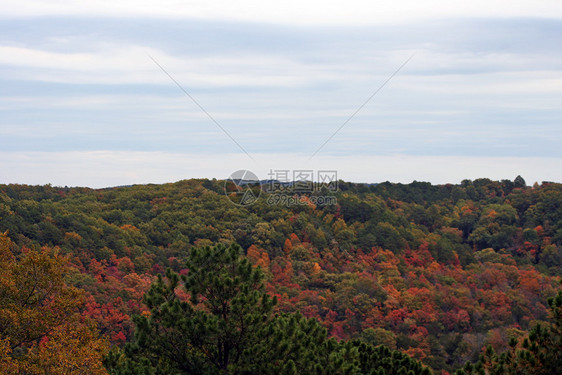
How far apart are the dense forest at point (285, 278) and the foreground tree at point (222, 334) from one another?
48mm

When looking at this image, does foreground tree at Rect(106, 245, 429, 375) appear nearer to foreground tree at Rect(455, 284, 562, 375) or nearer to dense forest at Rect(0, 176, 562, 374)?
dense forest at Rect(0, 176, 562, 374)

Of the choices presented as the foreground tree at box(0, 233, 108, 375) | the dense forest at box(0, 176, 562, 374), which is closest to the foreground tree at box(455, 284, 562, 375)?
the dense forest at box(0, 176, 562, 374)

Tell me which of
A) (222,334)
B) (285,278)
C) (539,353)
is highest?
(539,353)

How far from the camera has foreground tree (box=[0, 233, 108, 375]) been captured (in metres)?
15.9

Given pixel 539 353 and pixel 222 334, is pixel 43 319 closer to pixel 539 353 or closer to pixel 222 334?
pixel 222 334

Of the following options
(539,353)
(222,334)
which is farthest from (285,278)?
(539,353)

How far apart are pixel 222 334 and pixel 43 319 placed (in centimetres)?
540

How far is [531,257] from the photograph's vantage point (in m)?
78.6

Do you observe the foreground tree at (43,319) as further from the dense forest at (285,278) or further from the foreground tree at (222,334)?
the foreground tree at (222,334)

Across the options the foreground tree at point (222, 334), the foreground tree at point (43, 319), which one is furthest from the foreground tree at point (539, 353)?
the foreground tree at point (43, 319)

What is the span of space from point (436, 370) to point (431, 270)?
91.3 feet

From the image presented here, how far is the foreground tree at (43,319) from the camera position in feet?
52.1

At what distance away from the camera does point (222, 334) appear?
16.8 metres

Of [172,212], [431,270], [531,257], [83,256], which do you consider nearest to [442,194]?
[531,257]
